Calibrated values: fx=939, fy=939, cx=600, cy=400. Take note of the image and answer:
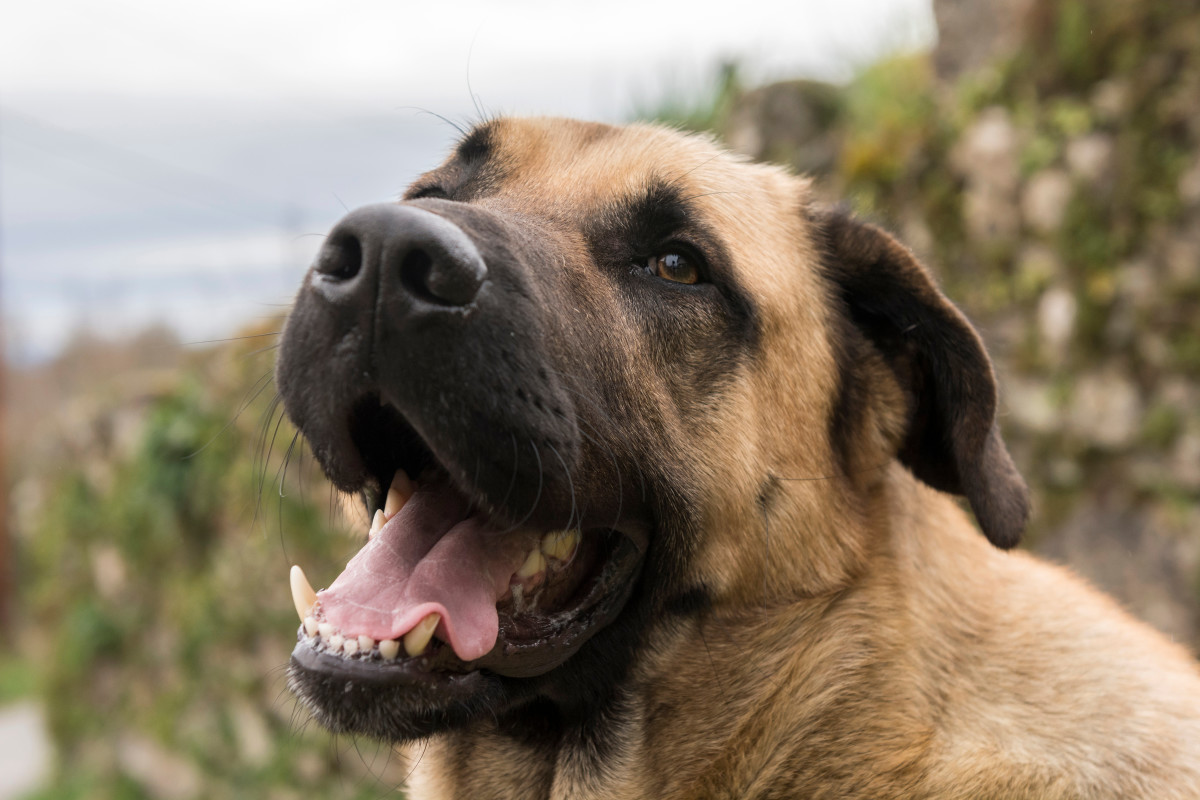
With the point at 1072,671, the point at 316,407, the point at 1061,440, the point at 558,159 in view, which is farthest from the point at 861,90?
the point at 316,407

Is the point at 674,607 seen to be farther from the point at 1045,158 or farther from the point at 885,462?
the point at 1045,158

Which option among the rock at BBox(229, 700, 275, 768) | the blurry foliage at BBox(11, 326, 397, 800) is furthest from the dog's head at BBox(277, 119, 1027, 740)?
the rock at BBox(229, 700, 275, 768)

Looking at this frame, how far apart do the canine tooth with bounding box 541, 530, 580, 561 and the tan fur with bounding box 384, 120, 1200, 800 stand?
32 cm

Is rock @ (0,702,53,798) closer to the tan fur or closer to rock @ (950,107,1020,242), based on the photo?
the tan fur

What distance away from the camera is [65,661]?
26.3ft

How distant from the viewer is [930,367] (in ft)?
8.32

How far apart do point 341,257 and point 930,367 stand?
1.58 m

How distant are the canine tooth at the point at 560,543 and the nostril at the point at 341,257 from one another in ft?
2.44

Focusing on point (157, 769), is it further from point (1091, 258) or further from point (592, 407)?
point (1091, 258)

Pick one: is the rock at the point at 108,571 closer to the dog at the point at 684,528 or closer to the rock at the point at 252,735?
the rock at the point at 252,735

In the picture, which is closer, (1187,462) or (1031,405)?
(1187,462)

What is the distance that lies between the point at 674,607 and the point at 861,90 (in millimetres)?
5396

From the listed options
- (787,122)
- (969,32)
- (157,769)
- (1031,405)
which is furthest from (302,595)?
(157,769)

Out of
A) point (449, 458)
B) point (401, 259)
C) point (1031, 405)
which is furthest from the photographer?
point (1031, 405)
